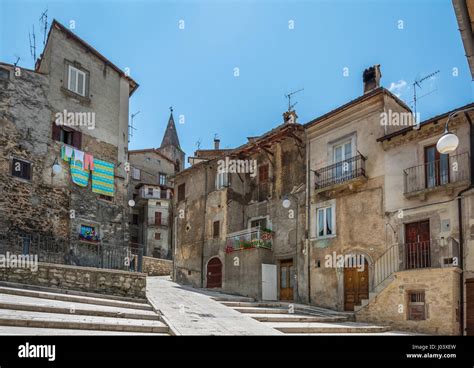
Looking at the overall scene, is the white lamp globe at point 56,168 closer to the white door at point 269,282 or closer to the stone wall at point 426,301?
the white door at point 269,282

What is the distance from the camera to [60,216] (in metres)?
23.7

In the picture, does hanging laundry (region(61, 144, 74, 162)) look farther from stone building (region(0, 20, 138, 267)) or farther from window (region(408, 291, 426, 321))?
window (region(408, 291, 426, 321))

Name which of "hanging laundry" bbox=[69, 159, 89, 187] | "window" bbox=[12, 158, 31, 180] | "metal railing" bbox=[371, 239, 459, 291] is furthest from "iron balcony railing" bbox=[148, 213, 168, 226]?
"metal railing" bbox=[371, 239, 459, 291]

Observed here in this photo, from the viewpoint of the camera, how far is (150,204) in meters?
50.6

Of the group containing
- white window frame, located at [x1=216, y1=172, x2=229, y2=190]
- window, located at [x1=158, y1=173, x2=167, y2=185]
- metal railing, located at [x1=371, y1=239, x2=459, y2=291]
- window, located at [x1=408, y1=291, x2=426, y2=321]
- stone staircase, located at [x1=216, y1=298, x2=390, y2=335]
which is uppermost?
window, located at [x1=158, y1=173, x2=167, y2=185]

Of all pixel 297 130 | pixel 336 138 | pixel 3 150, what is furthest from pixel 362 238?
pixel 3 150

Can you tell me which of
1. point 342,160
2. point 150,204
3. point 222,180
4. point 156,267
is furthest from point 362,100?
point 150,204

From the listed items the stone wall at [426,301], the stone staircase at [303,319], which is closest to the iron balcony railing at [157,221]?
the stone staircase at [303,319]

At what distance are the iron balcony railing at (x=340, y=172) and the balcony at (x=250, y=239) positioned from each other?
12.6ft

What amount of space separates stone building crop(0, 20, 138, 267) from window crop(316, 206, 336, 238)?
9955 millimetres

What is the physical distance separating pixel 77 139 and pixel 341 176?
13799 mm

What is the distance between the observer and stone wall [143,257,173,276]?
115ft
